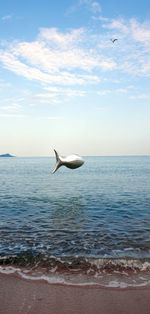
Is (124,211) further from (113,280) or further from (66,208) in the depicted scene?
(113,280)

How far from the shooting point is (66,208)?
23125 millimetres

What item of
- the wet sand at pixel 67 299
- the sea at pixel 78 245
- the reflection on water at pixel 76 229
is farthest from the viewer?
the reflection on water at pixel 76 229

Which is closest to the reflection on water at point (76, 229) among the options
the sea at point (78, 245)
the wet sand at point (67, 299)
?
the sea at point (78, 245)

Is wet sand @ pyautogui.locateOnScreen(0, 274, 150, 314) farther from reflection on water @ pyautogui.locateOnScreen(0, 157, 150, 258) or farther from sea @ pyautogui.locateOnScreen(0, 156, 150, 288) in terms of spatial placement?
reflection on water @ pyautogui.locateOnScreen(0, 157, 150, 258)

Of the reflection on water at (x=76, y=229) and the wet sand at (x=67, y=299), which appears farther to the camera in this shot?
the reflection on water at (x=76, y=229)

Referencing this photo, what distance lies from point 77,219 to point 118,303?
37.9 ft

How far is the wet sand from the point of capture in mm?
6312

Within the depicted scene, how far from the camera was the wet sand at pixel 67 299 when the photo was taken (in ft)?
20.7

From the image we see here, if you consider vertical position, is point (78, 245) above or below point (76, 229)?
below

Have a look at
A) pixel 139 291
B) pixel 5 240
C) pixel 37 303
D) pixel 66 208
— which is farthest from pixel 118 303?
pixel 66 208

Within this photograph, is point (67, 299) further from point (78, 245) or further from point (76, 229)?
point (76, 229)

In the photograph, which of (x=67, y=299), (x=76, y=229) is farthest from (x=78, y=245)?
(x=67, y=299)

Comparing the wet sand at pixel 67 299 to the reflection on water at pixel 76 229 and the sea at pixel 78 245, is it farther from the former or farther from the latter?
the reflection on water at pixel 76 229

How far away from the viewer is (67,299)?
6.88m
